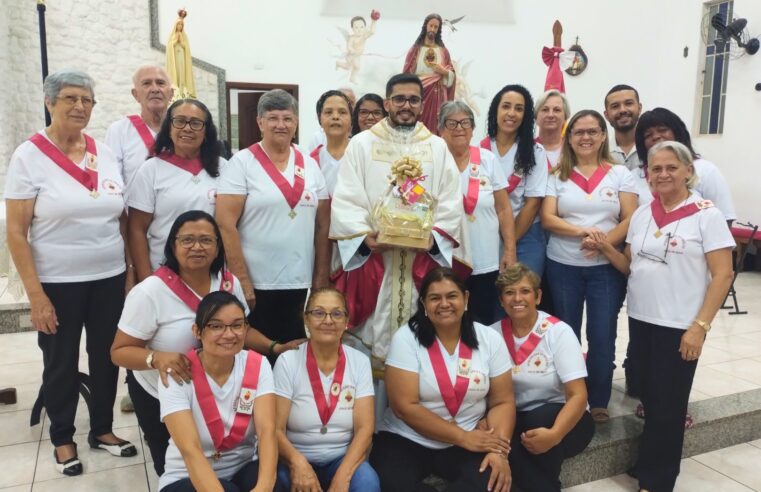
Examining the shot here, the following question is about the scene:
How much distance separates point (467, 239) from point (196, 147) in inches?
50.6

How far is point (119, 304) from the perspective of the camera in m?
2.66

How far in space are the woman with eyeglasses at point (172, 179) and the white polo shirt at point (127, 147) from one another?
0.32 meters

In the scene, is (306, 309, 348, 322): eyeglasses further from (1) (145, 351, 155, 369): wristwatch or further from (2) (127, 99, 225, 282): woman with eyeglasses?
(2) (127, 99, 225, 282): woman with eyeglasses

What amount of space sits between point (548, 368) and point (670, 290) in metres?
0.60

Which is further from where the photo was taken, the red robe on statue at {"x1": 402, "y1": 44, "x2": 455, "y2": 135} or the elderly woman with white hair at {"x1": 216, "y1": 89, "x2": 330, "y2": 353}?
the red robe on statue at {"x1": 402, "y1": 44, "x2": 455, "y2": 135}

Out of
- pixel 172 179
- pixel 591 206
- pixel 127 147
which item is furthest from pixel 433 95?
pixel 172 179

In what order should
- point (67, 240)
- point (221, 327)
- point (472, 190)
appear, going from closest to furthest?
point (221, 327) < point (67, 240) < point (472, 190)

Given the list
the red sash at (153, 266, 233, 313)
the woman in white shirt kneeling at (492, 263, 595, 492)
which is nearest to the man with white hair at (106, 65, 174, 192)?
the red sash at (153, 266, 233, 313)

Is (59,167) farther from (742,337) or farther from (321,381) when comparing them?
(742,337)

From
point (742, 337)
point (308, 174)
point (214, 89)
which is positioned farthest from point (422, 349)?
point (214, 89)

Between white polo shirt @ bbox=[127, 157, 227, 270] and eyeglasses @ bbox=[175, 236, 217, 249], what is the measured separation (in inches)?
16.8

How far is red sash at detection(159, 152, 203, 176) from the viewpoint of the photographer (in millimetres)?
2596

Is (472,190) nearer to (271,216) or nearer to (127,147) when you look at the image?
(271,216)

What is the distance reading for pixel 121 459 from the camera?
2.76 m
